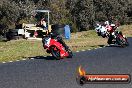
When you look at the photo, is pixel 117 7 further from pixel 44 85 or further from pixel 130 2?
pixel 44 85

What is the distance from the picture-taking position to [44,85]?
11648mm

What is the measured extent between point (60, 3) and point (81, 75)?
67.9m

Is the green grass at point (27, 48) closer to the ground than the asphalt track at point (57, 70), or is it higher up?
closer to the ground

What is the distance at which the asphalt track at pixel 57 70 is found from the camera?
38.8 ft

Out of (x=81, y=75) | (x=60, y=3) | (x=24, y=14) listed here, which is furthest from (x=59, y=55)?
(x=60, y=3)

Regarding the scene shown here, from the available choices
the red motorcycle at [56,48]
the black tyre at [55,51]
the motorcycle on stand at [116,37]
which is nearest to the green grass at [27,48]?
the motorcycle on stand at [116,37]

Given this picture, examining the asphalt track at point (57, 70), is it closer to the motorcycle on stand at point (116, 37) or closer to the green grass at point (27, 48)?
the green grass at point (27, 48)

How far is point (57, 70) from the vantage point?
14.6m

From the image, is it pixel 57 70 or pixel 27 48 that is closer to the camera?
pixel 57 70

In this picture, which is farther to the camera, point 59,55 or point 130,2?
point 130,2

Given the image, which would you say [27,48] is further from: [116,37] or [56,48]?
[56,48]

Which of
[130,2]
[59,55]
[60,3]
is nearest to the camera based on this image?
[59,55]

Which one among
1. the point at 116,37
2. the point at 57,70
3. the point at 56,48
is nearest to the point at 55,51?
the point at 56,48

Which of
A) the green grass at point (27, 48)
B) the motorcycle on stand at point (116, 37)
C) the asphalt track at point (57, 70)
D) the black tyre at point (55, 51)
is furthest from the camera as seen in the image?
the motorcycle on stand at point (116, 37)
